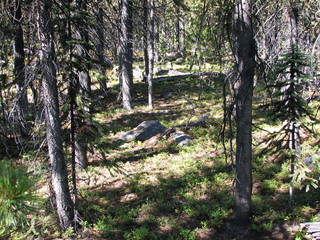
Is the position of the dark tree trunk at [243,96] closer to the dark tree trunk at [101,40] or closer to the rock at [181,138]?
the dark tree trunk at [101,40]

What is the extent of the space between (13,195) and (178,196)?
7544 millimetres

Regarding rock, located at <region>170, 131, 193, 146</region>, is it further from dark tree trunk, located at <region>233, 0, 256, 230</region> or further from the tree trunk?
the tree trunk

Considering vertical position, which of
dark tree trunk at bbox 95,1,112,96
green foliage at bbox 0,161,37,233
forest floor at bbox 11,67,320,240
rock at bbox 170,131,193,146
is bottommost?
forest floor at bbox 11,67,320,240

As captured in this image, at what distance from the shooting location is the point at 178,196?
9203 mm

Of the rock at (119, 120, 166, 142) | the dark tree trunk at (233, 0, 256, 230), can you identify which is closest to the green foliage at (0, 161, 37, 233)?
the dark tree trunk at (233, 0, 256, 230)

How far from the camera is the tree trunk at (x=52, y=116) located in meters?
5.69

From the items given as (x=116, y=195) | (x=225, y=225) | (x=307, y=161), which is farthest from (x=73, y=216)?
(x=307, y=161)

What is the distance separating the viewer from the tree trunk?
5.69 m

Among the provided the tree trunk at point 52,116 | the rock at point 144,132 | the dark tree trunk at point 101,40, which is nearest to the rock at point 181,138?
the rock at point 144,132

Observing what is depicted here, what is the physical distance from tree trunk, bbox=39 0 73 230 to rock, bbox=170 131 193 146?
7443 mm

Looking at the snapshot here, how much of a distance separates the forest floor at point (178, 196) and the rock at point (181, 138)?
30 cm

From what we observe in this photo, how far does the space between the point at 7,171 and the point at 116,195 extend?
7678 millimetres

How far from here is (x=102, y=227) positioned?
758cm

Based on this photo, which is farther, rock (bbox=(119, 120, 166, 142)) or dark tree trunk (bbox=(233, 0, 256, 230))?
rock (bbox=(119, 120, 166, 142))
